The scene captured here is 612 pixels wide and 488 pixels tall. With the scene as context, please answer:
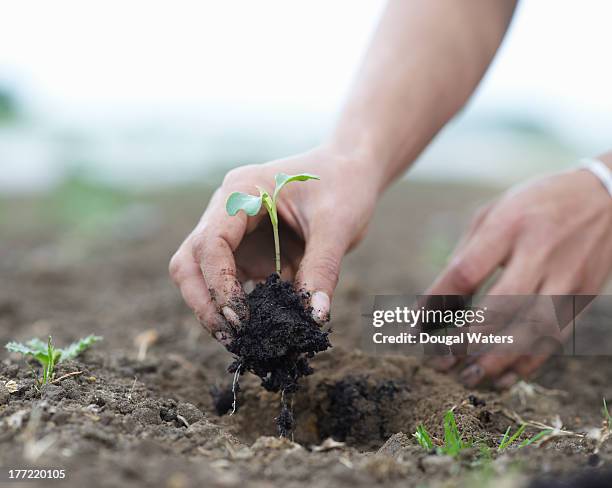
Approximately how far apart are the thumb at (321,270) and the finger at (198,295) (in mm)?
233

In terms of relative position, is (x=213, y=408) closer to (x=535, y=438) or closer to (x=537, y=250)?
(x=535, y=438)

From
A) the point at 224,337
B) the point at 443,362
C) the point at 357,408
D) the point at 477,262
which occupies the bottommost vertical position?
the point at 357,408

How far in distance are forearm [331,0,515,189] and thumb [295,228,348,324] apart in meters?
0.49

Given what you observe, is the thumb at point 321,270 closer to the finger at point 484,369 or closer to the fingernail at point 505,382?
the finger at point 484,369

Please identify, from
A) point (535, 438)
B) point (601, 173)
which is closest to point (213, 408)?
point (535, 438)

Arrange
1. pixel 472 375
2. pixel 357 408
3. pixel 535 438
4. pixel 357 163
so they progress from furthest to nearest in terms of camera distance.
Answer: pixel 472 375
pixel 357 163
pixel 357 408
pixel 535 438

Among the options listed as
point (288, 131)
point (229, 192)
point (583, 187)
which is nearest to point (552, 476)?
point (229, 192)

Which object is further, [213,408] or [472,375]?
[472,375]

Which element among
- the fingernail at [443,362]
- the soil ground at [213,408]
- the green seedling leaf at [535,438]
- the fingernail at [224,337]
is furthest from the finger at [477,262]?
the fingernail at [224,337]

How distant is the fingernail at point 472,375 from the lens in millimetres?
2363

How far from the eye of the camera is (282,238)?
83.4 inches

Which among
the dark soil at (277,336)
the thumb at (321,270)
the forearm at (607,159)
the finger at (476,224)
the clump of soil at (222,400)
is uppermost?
Answer: the forearm at (607,159)

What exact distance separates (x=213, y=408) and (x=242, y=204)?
0.73m

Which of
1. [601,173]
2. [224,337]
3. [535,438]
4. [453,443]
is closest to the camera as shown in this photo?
[453,443]
